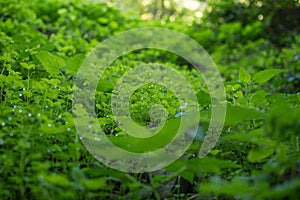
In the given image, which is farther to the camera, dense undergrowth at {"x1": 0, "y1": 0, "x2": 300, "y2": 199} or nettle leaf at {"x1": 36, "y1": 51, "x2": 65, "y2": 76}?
nettle leaf at {"x1": 36, "y1": 51, "x2": 65, "y2": 76}

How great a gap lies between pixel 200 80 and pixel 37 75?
1.81 metres

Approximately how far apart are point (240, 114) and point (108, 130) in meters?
0.74

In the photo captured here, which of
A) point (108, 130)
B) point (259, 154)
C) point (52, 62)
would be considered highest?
point (52, 62)

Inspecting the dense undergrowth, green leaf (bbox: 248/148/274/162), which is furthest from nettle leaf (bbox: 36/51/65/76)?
green leaf (bbox: 248/148/274/162)

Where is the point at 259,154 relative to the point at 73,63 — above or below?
below

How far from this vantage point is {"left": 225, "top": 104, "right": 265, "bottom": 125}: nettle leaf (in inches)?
68.4

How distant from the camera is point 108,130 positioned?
212 cm

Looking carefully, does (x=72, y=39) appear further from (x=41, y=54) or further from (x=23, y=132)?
(x=23, y=132)

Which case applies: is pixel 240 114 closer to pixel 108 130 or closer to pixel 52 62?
pixel 108 130

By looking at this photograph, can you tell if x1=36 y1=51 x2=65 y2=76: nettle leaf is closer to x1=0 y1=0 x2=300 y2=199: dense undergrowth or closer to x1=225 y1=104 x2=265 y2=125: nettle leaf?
x1=0 y1=0 x2=300 y2=199: dense undergrowth

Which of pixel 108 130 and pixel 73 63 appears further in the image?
pixel 73 63

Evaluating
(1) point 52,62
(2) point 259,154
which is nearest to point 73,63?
(1) point 52,62

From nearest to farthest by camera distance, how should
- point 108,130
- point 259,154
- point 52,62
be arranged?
point 259,154
point 108,130
point 52,62

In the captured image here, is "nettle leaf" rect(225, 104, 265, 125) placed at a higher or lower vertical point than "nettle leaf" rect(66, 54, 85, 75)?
lower
